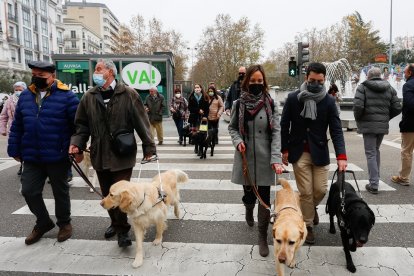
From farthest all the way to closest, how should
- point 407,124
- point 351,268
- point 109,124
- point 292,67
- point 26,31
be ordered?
point 26,31 < point 292,67 < point 407,124 < point 109,124 < point 351,268

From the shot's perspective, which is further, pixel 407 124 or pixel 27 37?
pixel 27 37

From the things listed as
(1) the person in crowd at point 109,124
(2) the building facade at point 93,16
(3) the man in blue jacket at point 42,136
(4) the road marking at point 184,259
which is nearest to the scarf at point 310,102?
(4) the road marking at point 184,259

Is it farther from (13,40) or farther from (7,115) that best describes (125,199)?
(13,40)

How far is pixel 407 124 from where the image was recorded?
19.7ft

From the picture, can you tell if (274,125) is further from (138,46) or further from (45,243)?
(138,46)

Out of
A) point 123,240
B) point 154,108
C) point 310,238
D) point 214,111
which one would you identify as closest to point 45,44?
point 154,108

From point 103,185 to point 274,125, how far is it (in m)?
2.03

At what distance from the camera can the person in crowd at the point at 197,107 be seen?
32.3ft

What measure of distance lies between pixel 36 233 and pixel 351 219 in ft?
11.4

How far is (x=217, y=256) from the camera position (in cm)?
370

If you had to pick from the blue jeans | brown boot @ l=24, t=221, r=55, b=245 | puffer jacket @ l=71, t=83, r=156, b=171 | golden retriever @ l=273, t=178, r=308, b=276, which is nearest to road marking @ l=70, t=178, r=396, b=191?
the blue jeans

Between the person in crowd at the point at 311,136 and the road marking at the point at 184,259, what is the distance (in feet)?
1.67

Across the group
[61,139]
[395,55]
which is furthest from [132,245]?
[395,55]

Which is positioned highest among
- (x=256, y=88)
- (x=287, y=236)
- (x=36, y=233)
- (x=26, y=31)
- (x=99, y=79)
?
(x=26, y=31)
